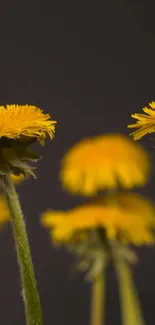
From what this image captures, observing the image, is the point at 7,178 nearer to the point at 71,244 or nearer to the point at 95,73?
the point at 71,244

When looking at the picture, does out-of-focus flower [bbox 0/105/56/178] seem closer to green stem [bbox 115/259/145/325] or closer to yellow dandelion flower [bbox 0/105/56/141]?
yellow dandelion flower [bbox 0/105/56/141]

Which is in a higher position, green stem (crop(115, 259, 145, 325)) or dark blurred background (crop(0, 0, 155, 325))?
dark blurred background (crop(0, 0, 155, 325))

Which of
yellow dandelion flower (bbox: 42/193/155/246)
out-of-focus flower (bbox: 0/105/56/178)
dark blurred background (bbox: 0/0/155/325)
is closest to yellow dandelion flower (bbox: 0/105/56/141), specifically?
out-of-focus flower (bbox: 0/105/56/178)

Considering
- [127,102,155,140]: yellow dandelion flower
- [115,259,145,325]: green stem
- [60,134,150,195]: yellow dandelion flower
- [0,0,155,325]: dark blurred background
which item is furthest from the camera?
[0,0,155,325]: dark blurred background

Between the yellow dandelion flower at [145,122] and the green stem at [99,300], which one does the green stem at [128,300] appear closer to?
the green stem at [99,300]

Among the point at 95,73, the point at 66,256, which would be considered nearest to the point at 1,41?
the point at 95,73

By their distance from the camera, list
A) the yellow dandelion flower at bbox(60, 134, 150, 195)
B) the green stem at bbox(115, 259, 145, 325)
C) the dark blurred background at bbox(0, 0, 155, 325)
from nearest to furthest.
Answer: the green stem at bbox(115, 259, 145, 325) → the yellow dandelion flower at bbox(60, 134, 150, 195) → the dark blurred background at bbox(0, 0, 155, 325)

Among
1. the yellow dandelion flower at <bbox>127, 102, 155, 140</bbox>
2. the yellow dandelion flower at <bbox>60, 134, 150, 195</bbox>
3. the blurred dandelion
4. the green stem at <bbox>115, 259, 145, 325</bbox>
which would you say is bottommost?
the green stem at <bbox>115, 259, 145, 325</bbox>
